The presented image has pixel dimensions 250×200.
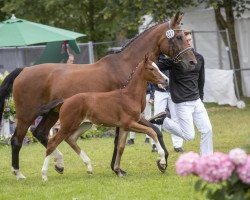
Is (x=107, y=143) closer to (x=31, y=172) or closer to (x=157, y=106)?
(x=157, y=106)

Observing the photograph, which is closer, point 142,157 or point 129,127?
point 129,127

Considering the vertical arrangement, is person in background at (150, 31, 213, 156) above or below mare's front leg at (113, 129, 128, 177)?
above

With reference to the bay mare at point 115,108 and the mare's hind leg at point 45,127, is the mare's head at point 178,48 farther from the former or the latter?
the mare's hind leg at point 45,127

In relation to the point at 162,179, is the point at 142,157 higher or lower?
lower

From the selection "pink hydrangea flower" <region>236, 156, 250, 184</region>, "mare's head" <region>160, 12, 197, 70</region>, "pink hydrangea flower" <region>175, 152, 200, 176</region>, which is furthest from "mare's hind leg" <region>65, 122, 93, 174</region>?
"pink hydrangea flower" <region>236, 156, 250, 184</region>

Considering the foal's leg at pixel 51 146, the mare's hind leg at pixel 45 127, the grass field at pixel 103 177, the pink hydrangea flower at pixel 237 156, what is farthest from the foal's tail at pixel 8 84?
the pink hydrangea flower at pixel 237 156

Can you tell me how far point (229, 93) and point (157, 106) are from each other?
427 inches

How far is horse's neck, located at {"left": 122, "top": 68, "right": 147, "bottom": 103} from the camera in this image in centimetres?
1011

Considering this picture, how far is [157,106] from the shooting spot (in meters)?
13.1

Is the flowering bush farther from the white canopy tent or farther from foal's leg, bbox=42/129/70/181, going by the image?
the white canopy tent

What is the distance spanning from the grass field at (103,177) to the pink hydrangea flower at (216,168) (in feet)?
2.11

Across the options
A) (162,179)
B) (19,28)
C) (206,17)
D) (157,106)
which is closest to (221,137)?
(157,106)

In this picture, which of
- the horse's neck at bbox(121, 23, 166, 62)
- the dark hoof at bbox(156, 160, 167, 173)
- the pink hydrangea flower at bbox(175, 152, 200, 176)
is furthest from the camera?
the horse's neck at bbox(121, 23, 166, 62)

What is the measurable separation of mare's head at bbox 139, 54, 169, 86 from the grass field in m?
1.30
